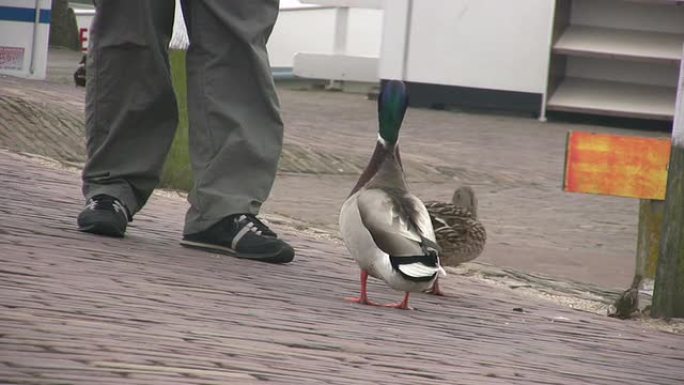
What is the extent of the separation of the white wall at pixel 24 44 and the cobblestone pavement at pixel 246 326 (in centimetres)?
906

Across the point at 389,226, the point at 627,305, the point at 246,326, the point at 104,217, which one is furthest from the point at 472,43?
the point at 246,326

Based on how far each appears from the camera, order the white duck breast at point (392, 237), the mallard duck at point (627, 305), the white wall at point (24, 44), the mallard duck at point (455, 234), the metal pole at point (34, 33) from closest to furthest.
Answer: the white duck breast at point (392, 237)
the mallard duck at point (627, 305)
the mallard duck at point (455, 234)
the white wall at point (24, 44)
the metal pole at point (34, 33)

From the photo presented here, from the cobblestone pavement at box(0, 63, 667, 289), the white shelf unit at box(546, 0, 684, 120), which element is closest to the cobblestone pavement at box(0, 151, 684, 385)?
the cobblestone pavement at box(0, 63, 667, 289)

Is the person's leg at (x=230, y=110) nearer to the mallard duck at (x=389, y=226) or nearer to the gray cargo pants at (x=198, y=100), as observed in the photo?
the gray cargo pants at (x=198, y=100)

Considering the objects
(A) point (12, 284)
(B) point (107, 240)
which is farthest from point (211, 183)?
(A) point (12, 284)

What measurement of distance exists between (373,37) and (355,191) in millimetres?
15468

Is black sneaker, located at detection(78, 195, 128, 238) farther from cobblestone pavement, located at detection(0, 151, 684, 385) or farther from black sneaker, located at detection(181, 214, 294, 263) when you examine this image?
black sneaker, located at detection(181, 214, 294, 263)

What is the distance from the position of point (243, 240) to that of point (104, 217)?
18.4 inches

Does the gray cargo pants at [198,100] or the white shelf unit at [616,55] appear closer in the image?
the gray cargo pants at [198,100]

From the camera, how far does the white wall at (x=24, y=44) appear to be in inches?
594

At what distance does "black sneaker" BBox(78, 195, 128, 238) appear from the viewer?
527cm

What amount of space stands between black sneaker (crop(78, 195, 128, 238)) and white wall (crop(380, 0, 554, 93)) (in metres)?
12.2

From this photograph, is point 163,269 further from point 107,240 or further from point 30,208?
point 30,208

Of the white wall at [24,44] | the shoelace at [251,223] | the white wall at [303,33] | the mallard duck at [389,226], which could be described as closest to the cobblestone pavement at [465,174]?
the white wall at [24,44]
